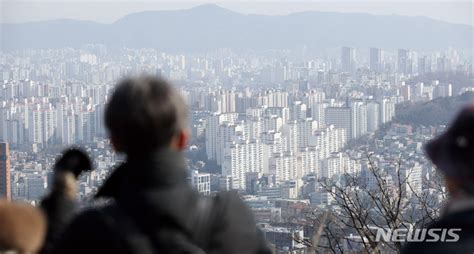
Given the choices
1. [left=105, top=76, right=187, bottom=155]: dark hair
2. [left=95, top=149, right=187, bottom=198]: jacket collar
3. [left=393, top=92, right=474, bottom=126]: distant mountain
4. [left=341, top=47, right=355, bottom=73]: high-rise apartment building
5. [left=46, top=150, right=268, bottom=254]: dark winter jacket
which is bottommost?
[left=393, top=92, right=474, bottom=126]: distant mountain

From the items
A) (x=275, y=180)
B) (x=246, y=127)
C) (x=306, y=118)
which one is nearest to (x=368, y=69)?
(x=306, y=118)

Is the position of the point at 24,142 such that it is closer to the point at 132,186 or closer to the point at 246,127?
the point at 246,127

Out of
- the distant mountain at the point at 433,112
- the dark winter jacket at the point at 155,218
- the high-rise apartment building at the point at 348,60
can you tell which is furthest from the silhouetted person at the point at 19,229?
the high-rise apartment building at the point at 348,60

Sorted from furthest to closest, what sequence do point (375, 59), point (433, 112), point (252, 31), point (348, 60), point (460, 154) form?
1. point (252, 31)
2. point (375, 59)
3. point (348, 60)
4. point (433, 112)
5. point (460, 154)

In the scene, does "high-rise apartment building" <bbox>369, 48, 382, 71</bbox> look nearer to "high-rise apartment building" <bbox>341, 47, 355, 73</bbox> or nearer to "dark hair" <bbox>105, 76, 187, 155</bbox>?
"high-rise apartment building" <bbox>341, 47, 355, 73</bbox>

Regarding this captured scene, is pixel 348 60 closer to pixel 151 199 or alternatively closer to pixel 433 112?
pixel 433 112

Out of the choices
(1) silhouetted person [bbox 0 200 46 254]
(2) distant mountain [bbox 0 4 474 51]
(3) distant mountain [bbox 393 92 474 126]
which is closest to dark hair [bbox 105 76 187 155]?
(1) silhouetted person [bbox 0 200 46 254]

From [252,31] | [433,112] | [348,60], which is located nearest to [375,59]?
[348,60]

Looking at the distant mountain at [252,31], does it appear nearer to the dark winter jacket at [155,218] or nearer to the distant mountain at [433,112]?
the distant mountain at [433,112]
